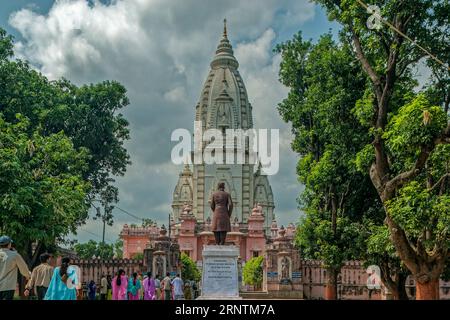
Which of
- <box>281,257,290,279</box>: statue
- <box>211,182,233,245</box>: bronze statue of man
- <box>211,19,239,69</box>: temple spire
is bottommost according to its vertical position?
<box>281,257,290,279</box>: statue

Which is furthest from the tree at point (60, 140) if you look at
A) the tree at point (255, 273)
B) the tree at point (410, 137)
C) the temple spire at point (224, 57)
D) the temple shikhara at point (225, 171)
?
the temple spire at point (224, 57)

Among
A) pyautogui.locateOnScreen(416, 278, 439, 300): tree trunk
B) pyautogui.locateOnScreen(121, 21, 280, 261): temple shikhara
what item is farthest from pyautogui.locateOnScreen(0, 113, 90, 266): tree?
pyautogui.locateOnScreen(121, 21, 280, 261): temple shikhara

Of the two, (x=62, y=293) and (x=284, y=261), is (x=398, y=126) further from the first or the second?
(x=284, y=261)

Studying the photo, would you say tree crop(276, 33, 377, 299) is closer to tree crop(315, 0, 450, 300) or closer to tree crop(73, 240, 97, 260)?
tree crop(315, 0, 450, 300)

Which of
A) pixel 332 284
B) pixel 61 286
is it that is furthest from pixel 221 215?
pixel 332 284

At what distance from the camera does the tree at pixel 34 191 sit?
1667 centimetres

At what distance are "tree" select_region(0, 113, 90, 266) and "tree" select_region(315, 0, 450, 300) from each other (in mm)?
10135

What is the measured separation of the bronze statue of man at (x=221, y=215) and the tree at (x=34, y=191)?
5.68 m

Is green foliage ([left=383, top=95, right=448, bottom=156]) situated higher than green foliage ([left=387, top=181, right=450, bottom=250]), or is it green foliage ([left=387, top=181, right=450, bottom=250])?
green foliage ([left=383, top=95, right=448, bottom=156])

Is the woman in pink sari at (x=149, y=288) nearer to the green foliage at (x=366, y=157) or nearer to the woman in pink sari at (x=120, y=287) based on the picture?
the woman in pink sari at (x=120, y=287)

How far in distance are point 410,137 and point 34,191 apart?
448 inches

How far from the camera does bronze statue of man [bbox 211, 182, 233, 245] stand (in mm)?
15797

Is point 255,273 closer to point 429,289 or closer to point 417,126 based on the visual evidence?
point 429,289

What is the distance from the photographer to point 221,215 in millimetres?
15859
